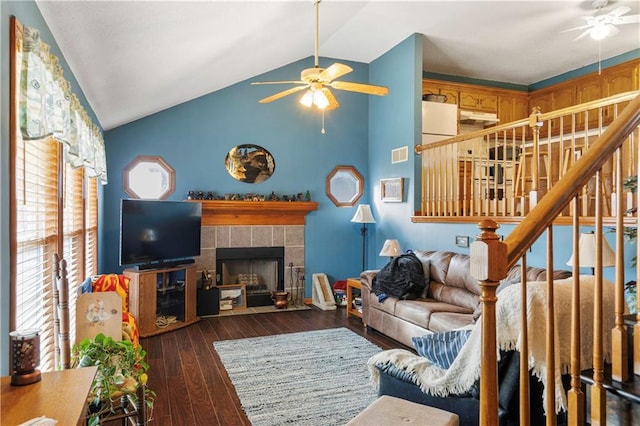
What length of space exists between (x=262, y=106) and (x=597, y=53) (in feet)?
16.5

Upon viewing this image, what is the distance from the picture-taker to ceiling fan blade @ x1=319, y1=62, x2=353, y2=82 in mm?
3301

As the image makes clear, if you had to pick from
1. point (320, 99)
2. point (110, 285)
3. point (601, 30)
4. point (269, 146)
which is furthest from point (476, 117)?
point (110, 285)

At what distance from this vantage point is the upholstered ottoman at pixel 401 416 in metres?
1.66

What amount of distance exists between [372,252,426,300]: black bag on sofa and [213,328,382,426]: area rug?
24.2 inches

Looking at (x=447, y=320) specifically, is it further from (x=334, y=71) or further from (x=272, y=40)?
(x=272, y=40)

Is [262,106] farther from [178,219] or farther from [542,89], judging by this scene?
[542,89]

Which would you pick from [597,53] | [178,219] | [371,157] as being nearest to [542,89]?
[597,53]

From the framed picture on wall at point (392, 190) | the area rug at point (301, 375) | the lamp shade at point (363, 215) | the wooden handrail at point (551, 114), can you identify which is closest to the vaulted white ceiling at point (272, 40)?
the wooden handrail at point (551, 114)

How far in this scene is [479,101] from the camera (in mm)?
6930

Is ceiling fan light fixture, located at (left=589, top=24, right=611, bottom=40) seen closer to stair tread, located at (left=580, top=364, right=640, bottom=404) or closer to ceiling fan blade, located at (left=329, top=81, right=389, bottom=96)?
ceiling fan blade, located at (left=329, top=81, right=389, bottom=96)

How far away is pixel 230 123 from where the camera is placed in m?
6.09

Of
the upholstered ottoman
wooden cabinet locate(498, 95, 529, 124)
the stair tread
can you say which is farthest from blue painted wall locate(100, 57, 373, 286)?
the stair tread

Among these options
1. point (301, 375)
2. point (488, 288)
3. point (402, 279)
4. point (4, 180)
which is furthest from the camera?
point (402, 279)

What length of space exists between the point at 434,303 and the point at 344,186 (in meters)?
2.99
